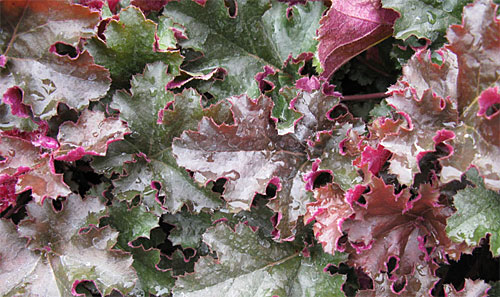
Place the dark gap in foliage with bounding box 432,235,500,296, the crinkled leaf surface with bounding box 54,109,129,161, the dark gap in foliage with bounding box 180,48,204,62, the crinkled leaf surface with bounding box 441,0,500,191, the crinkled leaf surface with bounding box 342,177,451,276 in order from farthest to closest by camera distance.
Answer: the dark gap in foliage with bounding box 180,48,204,62
the dark gap in foliage with bounding box 432,235,500,296
the crinkled leaf surface with bounding box 54,109,129,161
the crinkled leaf surface with bounding box 342,177,451,276
the crinkled leaf surface with bounding box 441,0,500,191

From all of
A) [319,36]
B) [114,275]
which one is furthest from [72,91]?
[319,36]

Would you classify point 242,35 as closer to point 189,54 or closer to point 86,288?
point 189,54

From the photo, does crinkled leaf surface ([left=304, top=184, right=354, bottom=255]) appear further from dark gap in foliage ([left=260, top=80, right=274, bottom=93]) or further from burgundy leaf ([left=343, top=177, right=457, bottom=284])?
dark gap in foliage ([left=260, top=80, right=274, bottom=93])

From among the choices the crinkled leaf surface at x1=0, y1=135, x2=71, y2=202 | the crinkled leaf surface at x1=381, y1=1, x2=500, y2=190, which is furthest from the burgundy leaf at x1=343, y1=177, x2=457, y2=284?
the crinkled leaf surface at x1=0, y1=135, x2=71, y2=202

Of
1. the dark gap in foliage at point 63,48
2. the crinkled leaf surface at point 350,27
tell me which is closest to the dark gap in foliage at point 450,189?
the crinkled leaf surface at point 350,27

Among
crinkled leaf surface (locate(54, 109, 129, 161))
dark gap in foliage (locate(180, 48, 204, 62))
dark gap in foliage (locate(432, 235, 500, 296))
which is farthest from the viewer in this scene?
dark gap in foliage (locate(180, 48, 204, 62))

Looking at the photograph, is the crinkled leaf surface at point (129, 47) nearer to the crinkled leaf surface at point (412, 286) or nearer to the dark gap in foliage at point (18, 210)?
the dark gap in foliage at point (18, 210)
